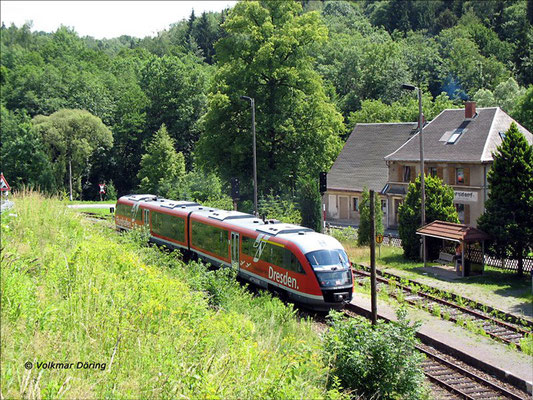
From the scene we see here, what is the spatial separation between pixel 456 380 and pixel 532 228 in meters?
13.2

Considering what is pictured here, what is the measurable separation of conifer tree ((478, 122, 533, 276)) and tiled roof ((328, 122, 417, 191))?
1957cm

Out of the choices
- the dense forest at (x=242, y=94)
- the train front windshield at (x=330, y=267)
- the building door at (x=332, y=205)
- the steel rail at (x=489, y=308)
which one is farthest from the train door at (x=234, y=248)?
the building door at (x=332, y=205)

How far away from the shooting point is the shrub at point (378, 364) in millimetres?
12672

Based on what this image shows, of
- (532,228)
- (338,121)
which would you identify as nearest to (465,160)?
(338,121)

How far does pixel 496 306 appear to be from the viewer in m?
22.1

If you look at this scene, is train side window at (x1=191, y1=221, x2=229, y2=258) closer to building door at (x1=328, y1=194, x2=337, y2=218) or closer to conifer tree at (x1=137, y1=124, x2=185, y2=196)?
building door at (x1=328, y1=194, x2=337, y2=218)

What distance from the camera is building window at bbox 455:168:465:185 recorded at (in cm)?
3981

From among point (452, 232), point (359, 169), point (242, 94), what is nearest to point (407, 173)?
point (359, 169)

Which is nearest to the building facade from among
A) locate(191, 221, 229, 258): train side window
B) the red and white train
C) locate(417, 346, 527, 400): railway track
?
the red and white train

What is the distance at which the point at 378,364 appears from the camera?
12.9m

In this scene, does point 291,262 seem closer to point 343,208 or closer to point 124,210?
point 124,210

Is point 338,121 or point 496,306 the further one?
point 338,121

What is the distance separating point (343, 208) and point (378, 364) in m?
37.3

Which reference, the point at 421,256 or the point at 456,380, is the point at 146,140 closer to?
the point at 421,256
